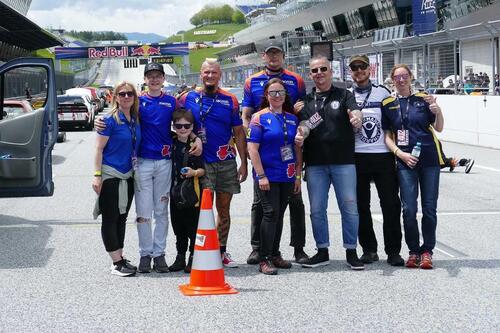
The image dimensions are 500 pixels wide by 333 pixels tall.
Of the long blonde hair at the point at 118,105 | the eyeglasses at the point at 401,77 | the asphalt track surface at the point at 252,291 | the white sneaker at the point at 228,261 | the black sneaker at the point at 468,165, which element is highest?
the eyeglasses at the point at 401,77

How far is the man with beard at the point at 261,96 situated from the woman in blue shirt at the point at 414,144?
863 mm

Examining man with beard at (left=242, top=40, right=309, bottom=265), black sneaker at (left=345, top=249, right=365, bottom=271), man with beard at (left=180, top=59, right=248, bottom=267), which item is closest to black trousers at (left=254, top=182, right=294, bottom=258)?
man with beard at (left=242, top=40, right=309, bottom=265)

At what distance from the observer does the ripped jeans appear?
6.93m

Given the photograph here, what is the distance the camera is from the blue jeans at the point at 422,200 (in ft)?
23.0

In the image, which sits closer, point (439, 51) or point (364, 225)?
point (364, 225)

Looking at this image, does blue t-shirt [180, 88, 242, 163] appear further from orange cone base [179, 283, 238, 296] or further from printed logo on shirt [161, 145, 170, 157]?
orange cone base [179, 283, 238, 296]

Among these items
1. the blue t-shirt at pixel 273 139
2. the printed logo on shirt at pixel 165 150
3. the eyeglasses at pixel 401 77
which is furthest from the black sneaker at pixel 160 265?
the eyeglasses at pixel 401 77

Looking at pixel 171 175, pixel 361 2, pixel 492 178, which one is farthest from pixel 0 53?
pixel 171 175

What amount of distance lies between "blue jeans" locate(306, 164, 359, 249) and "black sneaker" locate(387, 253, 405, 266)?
392mm

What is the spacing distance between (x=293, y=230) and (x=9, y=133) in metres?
3.54

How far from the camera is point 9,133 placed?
8742 mm

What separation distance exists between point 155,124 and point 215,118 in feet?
1.74

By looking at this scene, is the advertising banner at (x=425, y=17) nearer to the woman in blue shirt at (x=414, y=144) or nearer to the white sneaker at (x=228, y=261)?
the woman in blue shirt at (x=414, y=144)

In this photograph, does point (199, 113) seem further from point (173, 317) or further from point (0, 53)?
point (0, 53)
